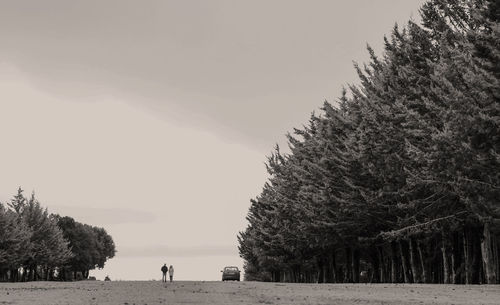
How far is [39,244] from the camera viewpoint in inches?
3836

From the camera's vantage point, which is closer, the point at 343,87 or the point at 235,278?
the point at 343,87

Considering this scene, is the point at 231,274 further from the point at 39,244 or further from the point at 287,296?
the point at 287,296

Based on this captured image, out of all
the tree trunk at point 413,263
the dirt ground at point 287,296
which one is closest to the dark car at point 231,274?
the tree trunk at point 413,263

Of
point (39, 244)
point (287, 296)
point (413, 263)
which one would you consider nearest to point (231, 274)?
point (413, 263)

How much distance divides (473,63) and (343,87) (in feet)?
67.5

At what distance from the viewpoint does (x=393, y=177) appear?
3659 centimetres

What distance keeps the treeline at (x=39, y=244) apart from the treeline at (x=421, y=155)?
134 feet

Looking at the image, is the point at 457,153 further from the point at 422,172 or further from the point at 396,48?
the point at 396,48

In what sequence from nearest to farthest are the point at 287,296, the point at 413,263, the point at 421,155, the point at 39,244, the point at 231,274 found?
1. the point at 287,296
2. the point at 421,155
3. the point at 413,263
4. the point at 231,274
5. the point at 39,244

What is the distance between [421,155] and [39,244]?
77.5 m

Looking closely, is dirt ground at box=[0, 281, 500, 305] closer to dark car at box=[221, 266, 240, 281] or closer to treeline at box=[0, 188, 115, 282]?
dark car at box=[221, 266, 240, 281]

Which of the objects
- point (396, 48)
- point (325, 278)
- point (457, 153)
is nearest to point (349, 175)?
point (396, 48)

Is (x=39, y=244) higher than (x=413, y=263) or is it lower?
higher

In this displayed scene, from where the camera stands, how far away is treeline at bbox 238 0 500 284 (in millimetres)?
27547
